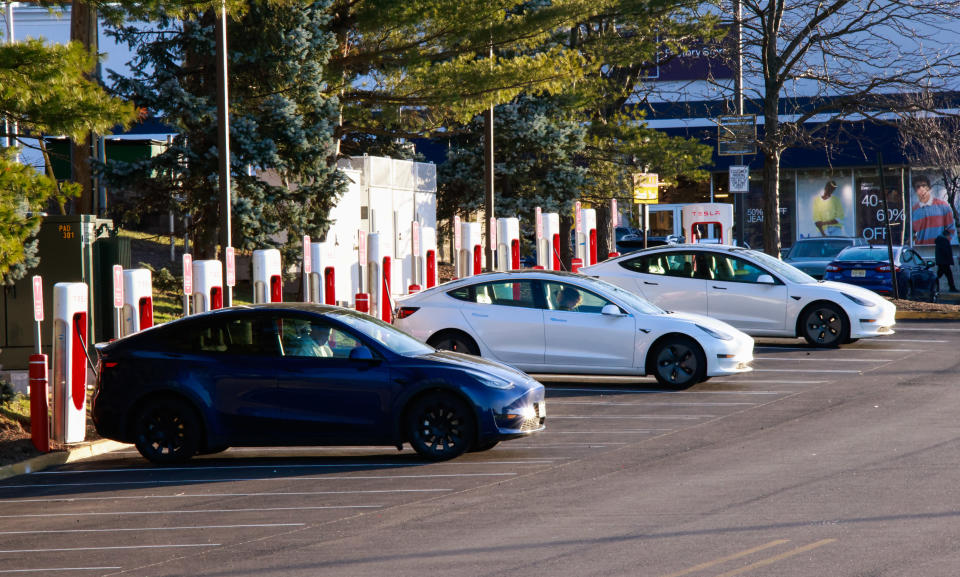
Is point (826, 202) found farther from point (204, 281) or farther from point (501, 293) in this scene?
point (204, 281)

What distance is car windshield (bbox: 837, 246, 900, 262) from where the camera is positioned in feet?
91.8

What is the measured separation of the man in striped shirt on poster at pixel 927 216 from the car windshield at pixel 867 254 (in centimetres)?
1746

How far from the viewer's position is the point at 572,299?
49.8ft

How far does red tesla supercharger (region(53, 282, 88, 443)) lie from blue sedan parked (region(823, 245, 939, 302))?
19.0m

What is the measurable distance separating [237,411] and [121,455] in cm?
184

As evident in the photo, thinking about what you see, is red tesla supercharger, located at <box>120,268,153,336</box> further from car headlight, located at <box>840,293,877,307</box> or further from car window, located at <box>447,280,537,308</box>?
car headlight, located at <box>840,293,877,307</box>

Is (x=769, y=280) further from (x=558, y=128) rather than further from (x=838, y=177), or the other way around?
(x=838, y=177)

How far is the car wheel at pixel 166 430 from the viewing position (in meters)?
10.9

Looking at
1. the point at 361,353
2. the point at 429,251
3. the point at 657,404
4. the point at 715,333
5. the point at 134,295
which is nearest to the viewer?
the point at 361,353

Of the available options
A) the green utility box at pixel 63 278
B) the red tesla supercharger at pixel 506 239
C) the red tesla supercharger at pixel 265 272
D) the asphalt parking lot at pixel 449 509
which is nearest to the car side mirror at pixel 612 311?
the asphalt parking lot at pixel 449 509

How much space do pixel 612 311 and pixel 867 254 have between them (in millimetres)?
15328

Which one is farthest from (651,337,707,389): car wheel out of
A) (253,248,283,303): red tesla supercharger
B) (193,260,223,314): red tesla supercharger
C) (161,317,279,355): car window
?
(161,317,279,355): car window

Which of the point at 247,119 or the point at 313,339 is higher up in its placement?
the point at 247,119

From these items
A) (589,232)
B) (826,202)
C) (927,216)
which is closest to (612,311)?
(589,232)
